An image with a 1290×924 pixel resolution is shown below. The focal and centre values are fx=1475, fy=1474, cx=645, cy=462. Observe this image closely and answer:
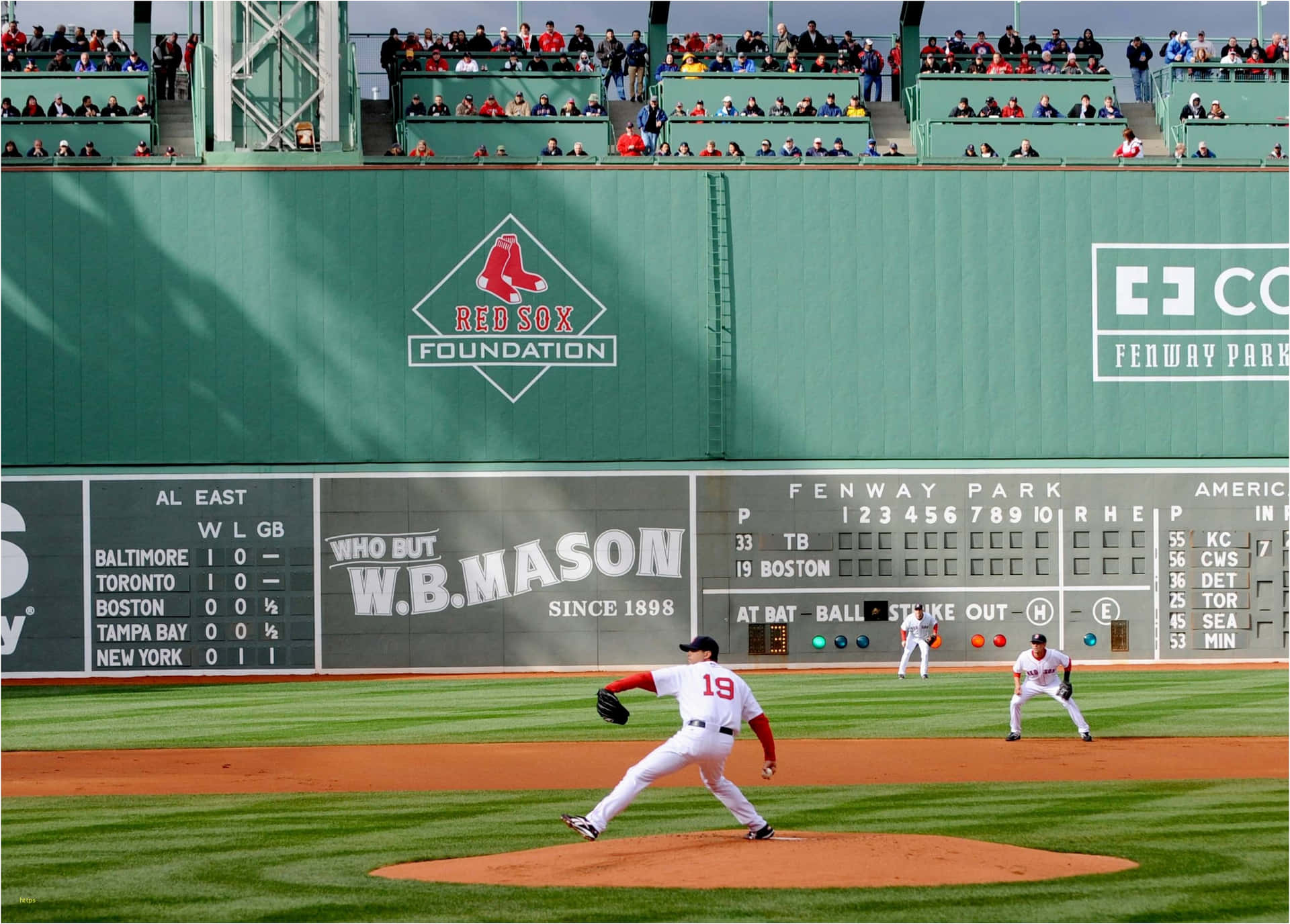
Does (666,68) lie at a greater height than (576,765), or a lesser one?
greater

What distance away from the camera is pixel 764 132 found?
31.4 m

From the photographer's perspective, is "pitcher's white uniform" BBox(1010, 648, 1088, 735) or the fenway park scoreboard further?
the fenway park scoreboard

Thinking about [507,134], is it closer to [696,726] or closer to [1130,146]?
[1130,146]

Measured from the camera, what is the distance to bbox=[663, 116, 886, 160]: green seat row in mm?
31188

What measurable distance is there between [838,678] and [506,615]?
6284 millimetres

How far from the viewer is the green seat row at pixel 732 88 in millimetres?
32312

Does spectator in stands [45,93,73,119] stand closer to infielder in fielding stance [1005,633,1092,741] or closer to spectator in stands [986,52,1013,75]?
spectator in stands [986,52,1013,75]

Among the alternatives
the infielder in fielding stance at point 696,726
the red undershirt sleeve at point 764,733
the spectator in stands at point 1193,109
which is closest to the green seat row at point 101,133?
the spectator in stands at point 1193,109

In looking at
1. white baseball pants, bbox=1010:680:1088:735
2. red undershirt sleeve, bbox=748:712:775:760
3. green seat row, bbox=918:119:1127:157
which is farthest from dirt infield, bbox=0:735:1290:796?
green seat row, bbox=918:119:1127:157

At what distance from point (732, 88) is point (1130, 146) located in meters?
8.54

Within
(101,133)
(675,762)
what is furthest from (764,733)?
(101,133)

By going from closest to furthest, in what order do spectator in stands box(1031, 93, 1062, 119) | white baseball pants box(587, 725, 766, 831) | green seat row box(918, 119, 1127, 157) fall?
white baseball pants box(587, 725, 766, 831) → green seat row box(918, 119, 1127, 157) → spectator in stands box(1031, 93, 1062, 119)

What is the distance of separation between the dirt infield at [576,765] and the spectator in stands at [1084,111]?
1670 centimetres

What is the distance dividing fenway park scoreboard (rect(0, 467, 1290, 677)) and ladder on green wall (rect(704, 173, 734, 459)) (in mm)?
1592
